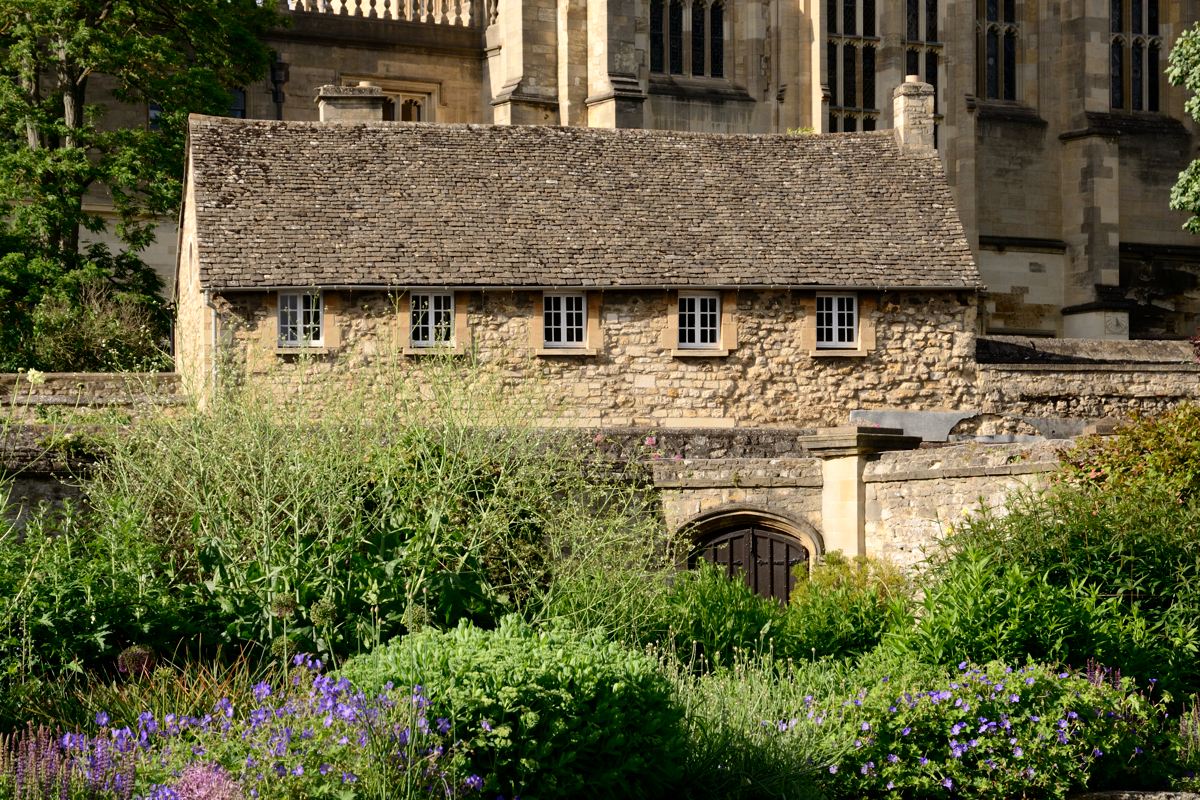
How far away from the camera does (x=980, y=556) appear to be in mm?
14031

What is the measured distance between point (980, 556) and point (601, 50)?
23.6m

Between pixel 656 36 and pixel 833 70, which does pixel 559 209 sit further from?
pixel 833 70

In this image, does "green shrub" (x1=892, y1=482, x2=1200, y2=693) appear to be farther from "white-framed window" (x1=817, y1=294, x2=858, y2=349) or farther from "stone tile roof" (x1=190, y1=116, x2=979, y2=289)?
"stone tile roof" (x1=190, y1=116, x2=979, y2=289)

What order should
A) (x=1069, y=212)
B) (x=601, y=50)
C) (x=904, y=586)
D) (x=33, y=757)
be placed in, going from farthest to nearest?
(x=1069, y=212)
(x=601, y=50)
(x=904, y=586)
(x=33, y=757)

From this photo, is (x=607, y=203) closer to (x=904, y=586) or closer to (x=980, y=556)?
(x=904, y=586)

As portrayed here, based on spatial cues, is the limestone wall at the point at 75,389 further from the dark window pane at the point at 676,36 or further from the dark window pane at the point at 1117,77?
the dark window pane at the point at 1117,77

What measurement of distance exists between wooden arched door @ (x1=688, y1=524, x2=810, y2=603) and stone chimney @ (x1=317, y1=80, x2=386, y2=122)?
12109mm

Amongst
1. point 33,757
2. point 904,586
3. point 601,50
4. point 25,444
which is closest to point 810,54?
point 601,50

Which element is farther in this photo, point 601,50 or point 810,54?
point 810,54

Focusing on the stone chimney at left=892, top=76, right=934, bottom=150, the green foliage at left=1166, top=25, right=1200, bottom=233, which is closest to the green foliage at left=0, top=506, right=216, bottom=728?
the green foliage at left=1166, top=25, right=1200, bottom=233

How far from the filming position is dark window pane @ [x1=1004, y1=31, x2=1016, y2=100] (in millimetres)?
43281

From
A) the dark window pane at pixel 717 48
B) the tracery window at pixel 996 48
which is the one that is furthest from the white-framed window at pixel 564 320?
the tracery window at pixel 996 48

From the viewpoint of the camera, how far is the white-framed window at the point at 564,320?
26297 mm

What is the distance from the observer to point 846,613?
1609 cm
